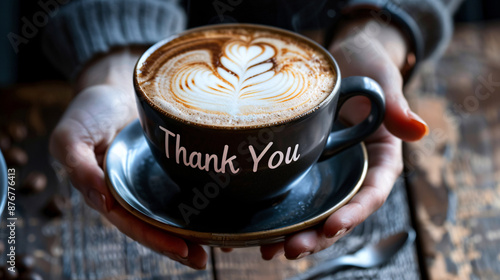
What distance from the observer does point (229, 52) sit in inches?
27.0

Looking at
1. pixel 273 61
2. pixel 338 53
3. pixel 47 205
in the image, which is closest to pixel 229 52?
pixel 273 61

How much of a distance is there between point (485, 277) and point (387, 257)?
0.16 metres

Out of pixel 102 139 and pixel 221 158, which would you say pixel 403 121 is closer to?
pixel 221 158

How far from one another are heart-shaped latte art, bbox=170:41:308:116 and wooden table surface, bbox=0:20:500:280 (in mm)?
349

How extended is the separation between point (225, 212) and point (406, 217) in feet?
1.41

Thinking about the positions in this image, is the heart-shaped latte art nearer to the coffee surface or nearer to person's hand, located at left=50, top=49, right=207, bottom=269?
the coffee surface

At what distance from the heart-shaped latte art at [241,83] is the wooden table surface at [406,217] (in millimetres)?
349

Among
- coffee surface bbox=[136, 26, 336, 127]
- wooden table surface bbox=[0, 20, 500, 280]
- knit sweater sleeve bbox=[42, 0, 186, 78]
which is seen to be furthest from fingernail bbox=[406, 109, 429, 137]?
knit sweater sleeve bbox=[42, 0, 186, 78]

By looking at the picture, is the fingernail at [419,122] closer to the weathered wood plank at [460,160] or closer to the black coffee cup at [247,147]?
the black coffee cup at [247,147]

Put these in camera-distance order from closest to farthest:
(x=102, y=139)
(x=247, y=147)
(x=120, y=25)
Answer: (x=247, y=147)
(x=102, y=139)
(x=120, y=25)

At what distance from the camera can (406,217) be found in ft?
2.97

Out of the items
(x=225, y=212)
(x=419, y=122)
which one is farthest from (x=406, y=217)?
(x=225, y=212)

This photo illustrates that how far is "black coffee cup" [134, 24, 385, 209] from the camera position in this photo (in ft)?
1.78

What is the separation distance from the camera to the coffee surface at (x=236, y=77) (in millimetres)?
567
